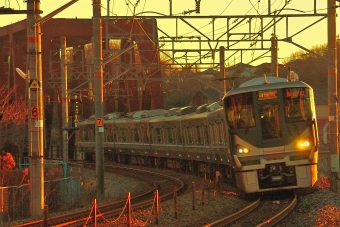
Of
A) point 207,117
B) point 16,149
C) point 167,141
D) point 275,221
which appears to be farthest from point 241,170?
point 16,149

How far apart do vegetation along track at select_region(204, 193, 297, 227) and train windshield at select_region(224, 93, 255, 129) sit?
1914 mm

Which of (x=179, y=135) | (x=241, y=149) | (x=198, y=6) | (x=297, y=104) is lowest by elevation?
(x=241, y=149)

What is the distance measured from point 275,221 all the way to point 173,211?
331cm

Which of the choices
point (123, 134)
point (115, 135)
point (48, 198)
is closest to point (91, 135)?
point (115, 135)

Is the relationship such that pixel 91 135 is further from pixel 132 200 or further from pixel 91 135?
pixel 132 200

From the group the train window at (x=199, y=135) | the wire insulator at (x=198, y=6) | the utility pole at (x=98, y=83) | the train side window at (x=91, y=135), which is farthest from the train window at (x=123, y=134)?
the utility pole at (x=98, y=83)

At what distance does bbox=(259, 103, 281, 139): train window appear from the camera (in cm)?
2056

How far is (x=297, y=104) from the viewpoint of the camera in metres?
20.7

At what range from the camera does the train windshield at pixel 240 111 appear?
20766 millimetres

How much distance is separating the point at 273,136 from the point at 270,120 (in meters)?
0.44

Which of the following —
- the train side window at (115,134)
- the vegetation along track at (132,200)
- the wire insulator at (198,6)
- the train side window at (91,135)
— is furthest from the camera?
the train side window at (91,135)

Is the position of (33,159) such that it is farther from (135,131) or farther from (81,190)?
(135,131)

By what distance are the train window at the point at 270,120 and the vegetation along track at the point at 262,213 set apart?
162 cm

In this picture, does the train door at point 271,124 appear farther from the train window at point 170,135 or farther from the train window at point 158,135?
the train window at point 158,135
